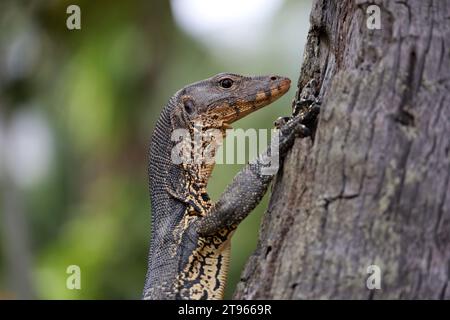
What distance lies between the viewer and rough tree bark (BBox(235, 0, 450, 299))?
519cm

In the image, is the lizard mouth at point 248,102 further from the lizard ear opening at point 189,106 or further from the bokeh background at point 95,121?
the bokeh background at point 95,121

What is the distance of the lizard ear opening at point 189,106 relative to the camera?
26.0 ft

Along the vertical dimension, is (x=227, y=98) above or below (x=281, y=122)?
above

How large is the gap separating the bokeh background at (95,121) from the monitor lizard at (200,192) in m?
9.23

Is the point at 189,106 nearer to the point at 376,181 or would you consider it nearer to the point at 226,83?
the point at 226,83

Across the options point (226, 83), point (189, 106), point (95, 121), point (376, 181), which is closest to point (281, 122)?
point (226, 83)

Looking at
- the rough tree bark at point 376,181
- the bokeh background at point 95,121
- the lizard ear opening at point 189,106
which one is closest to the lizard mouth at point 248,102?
the lizard ear opening at point 189,106

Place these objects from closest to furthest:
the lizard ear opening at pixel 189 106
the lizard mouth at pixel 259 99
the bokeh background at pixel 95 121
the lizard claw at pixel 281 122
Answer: the lizard claw at pixel 281 122
the lizard mouth at pixel 259 99
the lizard ear opening at pixel 189 106
the bokeh background at pixel 95 121

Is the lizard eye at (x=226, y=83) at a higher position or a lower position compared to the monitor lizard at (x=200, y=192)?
higher

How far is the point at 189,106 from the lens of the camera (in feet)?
26.1

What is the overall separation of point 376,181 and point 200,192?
8.89 feet

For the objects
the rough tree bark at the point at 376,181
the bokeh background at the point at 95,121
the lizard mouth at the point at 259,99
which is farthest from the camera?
the bokeh background at the point at 95,121
